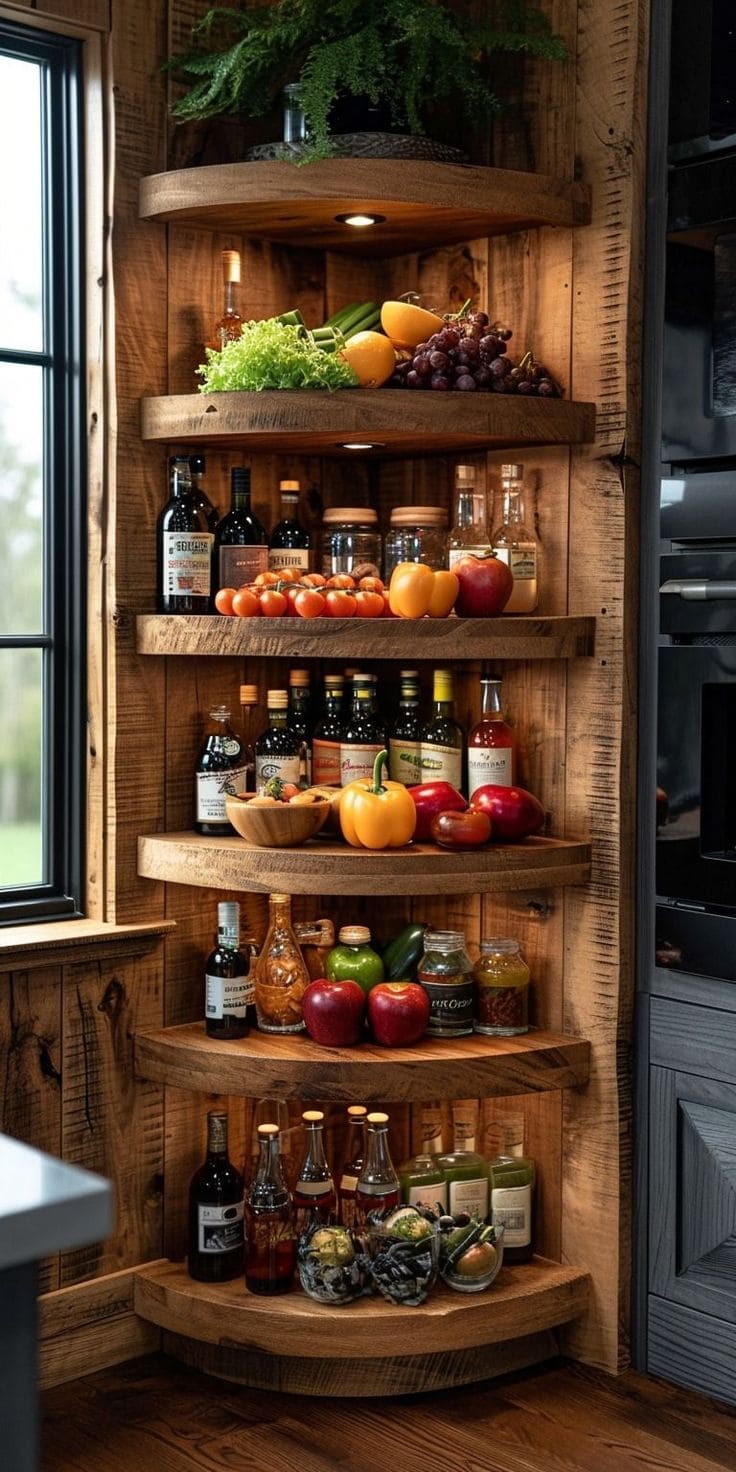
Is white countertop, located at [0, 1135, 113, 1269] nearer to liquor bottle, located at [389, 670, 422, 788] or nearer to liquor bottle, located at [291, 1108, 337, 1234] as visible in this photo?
liquor bottle, located at [291, 1108, 337, 1234]

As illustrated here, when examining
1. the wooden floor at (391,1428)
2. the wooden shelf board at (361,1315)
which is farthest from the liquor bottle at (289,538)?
the wooden floor at (391,1428)

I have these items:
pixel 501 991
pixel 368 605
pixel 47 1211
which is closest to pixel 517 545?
pixel 368 605

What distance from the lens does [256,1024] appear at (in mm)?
2877

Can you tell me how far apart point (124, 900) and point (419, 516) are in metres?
0.88

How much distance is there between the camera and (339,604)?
2697mm

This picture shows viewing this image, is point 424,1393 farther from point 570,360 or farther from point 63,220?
point 63,220

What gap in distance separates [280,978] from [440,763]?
490mm

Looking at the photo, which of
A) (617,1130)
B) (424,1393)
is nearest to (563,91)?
(617,1130)

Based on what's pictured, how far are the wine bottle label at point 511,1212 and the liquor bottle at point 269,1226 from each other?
376mm

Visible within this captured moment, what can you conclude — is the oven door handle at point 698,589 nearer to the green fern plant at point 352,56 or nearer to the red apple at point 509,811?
the red apple at point 509,811

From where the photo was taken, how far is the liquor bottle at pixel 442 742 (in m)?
2.90

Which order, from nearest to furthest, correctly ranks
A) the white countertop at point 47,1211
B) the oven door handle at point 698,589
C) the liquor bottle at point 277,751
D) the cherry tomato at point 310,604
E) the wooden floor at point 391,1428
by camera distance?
the white countertop at point 47,1211, the wooden floor at point 391,1428, the oven door handle at point 698,589, the cherry tomato at point 310,604, the liquor bottle at point 277,751

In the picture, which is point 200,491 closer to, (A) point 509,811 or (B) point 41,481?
(B) point 41,481

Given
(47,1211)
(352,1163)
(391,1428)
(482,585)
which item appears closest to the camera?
(47,1211)
